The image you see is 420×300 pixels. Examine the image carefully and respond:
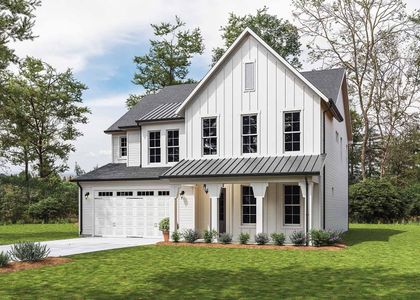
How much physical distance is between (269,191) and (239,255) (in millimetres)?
5498

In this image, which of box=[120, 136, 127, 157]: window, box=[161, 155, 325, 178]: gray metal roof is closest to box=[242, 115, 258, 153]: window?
box=[161, 155, 325, 178]: gray metal roof

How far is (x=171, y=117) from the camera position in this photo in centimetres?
2588

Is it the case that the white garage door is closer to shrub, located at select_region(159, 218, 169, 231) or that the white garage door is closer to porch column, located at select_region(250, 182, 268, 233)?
shrub, located at select_region(159, 218, 169, 231)

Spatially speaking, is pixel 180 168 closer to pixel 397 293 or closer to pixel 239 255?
pixel 239 255

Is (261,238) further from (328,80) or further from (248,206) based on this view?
(328,80)

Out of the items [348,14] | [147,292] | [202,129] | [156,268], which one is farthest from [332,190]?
[348,14]

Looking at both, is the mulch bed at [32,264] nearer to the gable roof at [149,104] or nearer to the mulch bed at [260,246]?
the mulch bed at [260,246]

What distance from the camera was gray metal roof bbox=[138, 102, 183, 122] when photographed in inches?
1030

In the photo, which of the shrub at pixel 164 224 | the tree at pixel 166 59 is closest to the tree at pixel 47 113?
the tree at pixel 166 59

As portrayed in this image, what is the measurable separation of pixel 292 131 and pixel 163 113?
26.2 ft

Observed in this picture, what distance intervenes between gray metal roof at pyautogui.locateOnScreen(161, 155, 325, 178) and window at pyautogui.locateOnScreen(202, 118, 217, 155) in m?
0.61

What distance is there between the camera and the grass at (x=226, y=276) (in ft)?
34.2

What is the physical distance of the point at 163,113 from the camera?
2692cm

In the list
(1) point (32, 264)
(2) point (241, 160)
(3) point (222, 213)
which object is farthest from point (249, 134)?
(1) point (32, 264)
